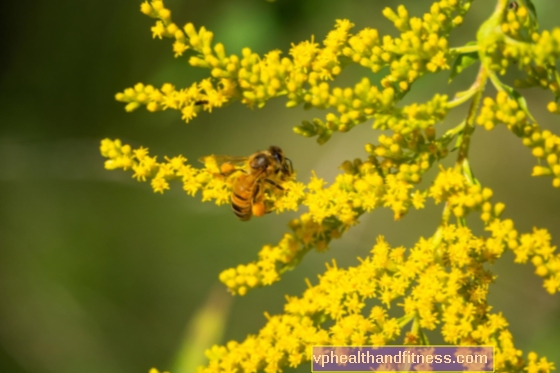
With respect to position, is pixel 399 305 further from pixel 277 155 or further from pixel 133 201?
pixel 133 201

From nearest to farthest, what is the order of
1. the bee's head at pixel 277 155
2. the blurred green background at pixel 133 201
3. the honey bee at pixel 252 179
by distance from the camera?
1. the honey bee at pixel 252 179
2. the bee's head at pixel 277 155
3. the blurred green background at pixel 133 201

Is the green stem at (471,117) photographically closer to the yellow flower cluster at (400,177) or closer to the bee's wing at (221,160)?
the yellow flower cluster at (400,177)

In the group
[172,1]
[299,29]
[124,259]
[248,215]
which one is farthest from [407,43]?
[124,259]

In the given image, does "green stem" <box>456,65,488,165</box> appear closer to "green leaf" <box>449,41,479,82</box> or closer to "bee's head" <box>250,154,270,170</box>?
"green leaf" <box>449,41,479,82</box>

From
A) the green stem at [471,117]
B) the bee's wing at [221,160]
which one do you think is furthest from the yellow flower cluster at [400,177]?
the bee's wing at [221,160]

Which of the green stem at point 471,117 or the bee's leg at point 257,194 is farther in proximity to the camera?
the bee's leg at point 257,194

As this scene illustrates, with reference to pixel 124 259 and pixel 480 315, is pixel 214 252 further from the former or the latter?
pixel 480 315
